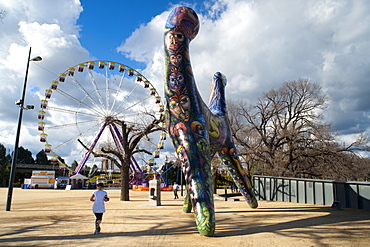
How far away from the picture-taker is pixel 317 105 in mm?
24047

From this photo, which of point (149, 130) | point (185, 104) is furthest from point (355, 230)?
point (149, 130)

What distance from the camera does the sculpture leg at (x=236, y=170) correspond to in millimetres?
13367

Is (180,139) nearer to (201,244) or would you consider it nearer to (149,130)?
(201,244)

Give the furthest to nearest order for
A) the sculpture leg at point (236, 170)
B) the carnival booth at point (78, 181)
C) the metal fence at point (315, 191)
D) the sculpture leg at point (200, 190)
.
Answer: the carnival booth at point (78, 181) < the metal fence at point (315, 191) < the sculpture leg at point (236, 170) < the sculpture leg at point (200, 190)

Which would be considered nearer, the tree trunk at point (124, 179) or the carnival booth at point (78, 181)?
the tree trunk at point (124, 179)

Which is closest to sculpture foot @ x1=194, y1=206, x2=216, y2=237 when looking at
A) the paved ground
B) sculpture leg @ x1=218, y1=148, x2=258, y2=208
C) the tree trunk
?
the paved ground

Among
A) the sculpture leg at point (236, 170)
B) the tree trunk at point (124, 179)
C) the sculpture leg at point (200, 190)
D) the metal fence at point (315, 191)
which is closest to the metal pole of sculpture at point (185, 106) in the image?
the sculpture leg at point (200, 190)

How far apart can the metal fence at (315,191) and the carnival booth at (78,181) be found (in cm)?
3065

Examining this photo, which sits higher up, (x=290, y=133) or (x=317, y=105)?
(x=317, y=105)

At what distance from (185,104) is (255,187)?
1529cm

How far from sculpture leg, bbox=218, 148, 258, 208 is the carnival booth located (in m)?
35.2

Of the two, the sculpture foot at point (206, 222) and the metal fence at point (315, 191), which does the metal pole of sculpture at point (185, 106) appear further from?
the metal fence at point (315, 191)

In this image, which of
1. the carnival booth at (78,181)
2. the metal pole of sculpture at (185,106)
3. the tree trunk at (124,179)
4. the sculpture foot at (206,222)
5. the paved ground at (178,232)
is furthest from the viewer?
the carnival booth at (78,181)

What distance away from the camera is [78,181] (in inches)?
1743
